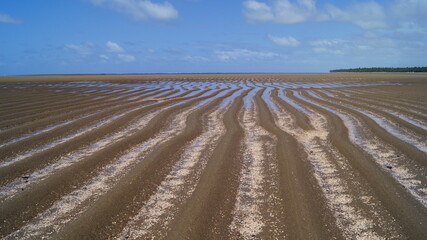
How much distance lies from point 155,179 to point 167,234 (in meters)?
1.46

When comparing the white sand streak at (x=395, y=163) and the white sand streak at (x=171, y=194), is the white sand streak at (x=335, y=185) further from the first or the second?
the white sand streak at (x=171, y=194)

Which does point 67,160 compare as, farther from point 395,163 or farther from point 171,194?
point 395,163

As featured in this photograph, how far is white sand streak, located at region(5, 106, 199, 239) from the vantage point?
9.82ft

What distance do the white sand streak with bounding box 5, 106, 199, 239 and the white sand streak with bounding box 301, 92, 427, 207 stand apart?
3.91 m

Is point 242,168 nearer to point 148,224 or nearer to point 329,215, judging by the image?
point 329,215

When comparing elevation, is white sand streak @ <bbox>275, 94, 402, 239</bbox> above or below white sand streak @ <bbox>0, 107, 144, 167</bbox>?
above

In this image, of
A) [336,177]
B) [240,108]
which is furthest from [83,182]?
[240,108]

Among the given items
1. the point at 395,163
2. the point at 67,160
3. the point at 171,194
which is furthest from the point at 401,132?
the point at 67,160

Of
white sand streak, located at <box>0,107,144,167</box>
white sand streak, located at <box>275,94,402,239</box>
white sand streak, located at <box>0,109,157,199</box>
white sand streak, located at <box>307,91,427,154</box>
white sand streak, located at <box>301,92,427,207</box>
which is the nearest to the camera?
white sand streak, located at <box>275,94,402,239</box>

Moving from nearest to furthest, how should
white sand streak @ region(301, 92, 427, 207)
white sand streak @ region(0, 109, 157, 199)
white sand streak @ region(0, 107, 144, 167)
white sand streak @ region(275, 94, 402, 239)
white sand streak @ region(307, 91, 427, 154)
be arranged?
1. white sand streak @ region(275, 94, 402, 239)
2. white sand streak @ region(301, 92, 427, 207)
3. white sand streak @ region(0, 109, 157, 199)
4. white sand streak @ region(0, 107, 144, 167)
5. white sand streak @ region(307, 91, 427, 154)

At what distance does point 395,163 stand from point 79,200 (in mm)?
4681

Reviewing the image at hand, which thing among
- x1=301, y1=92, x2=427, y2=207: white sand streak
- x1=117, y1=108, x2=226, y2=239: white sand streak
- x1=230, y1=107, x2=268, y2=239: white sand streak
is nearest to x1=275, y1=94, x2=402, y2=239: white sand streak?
x1=301, y1=92, x2=427, y2=207: white sand streak

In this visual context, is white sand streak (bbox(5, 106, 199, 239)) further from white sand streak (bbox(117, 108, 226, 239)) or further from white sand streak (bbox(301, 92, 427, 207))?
white sand streak (bbox(301, 92, 427, 207))

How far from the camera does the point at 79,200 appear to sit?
12.0 feet
